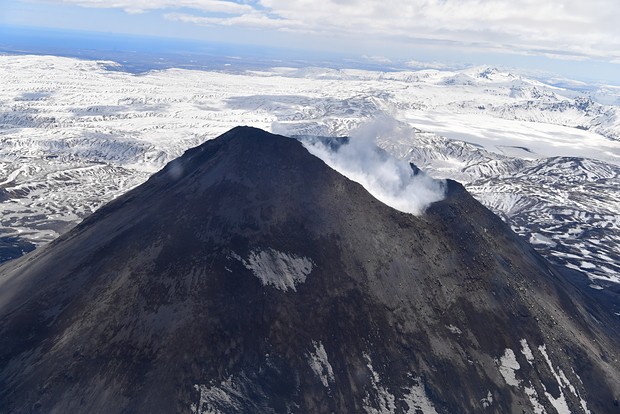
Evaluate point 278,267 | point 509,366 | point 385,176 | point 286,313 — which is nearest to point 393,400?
point 286,313

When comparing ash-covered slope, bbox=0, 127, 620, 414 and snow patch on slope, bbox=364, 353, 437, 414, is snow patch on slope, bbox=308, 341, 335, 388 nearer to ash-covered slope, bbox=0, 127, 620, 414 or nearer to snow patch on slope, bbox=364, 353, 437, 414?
ash-covered slope, bbox=0, 127, 620, 414

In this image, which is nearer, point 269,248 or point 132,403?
point 132,403

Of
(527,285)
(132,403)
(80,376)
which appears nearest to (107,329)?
(80,376)

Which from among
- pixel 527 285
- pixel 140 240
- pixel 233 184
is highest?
pixel 233 184

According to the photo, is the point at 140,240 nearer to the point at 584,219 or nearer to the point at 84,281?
the point at 84,281

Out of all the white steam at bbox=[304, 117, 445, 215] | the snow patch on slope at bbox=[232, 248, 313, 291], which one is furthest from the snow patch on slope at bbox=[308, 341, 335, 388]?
the white steam at bbox=[304, 117, 445, 215]

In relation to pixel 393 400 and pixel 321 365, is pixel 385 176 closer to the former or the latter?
pixel 321 365

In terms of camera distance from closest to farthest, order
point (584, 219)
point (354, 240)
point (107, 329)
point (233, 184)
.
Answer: point (107, 329) → point (354, 240) → point (233, 184) → point (584, 219)
